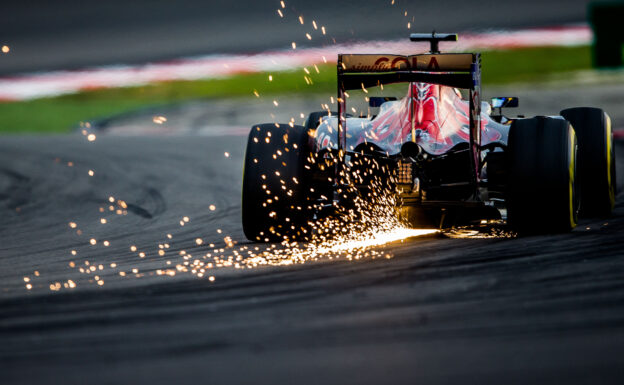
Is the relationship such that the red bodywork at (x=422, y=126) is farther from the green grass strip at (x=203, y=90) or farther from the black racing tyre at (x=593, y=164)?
the green grass strip at (x=203, y=90)

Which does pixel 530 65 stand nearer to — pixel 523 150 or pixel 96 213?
pixel 96 213

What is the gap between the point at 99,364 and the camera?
439 cm

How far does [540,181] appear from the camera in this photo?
7.59m

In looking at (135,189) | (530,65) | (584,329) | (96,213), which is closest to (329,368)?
(584,329)

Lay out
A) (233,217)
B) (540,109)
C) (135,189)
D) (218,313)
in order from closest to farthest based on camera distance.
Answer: (218,313)
(233,217)
(135,189)
(540,109)

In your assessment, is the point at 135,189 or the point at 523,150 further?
the point at 135,189

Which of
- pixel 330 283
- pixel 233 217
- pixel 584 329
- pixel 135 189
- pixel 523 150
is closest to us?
pixel 584 329

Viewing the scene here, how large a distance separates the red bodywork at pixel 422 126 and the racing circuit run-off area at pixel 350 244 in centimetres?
2

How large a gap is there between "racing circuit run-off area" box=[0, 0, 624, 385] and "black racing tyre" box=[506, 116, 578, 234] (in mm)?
16

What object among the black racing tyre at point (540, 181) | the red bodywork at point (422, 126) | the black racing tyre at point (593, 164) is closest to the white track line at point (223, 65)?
the red bodywork at point (422, 126)

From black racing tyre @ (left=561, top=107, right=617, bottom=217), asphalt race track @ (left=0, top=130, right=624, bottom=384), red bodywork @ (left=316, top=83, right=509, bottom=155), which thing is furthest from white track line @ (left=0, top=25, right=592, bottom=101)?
asphalt race track @ (left=0, top=130, right=624, bottom=384)

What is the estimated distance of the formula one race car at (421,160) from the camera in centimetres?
763

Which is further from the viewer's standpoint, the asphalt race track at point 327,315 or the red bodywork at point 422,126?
the red bodywork at point 422,126

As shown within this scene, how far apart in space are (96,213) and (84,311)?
18.0ft
